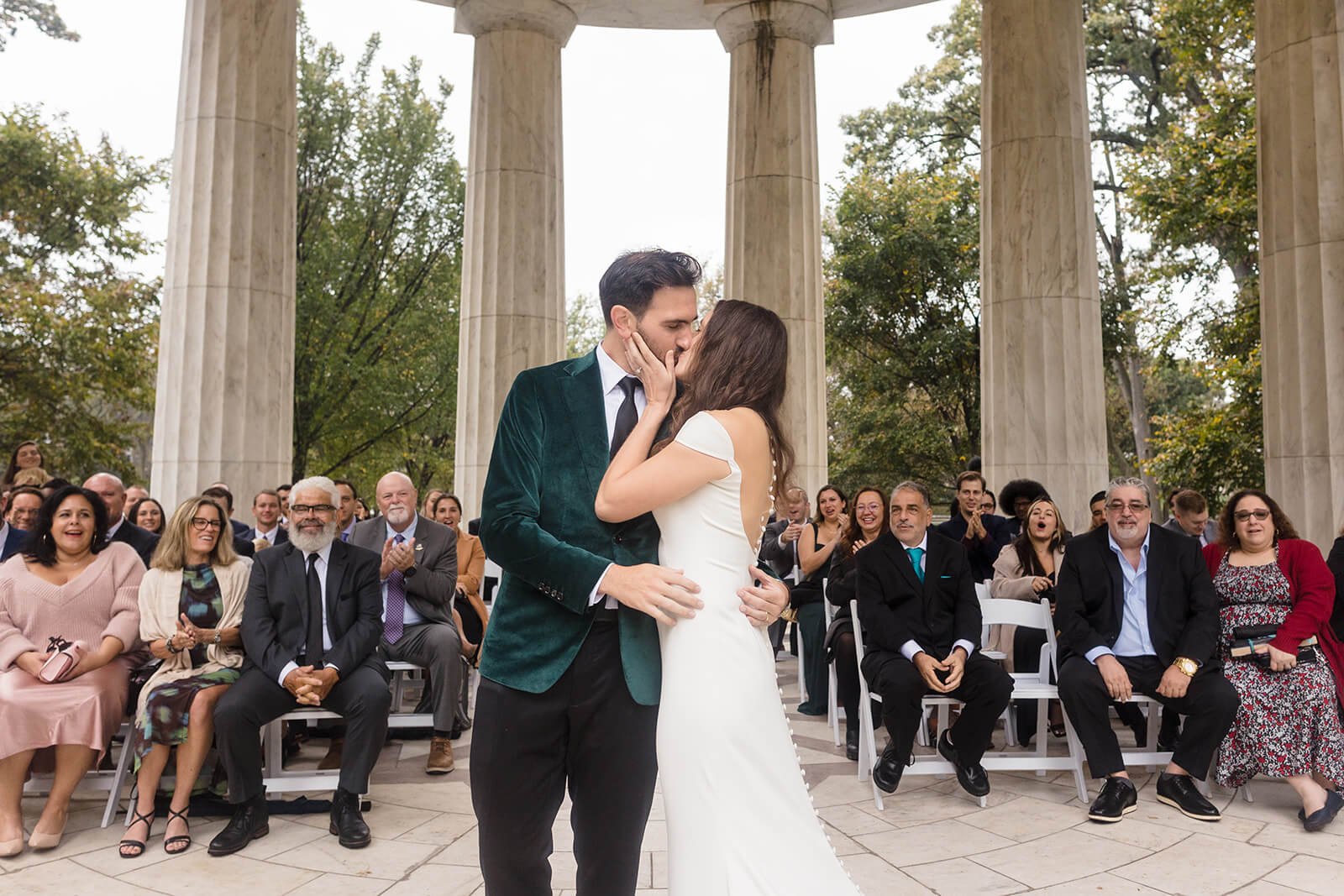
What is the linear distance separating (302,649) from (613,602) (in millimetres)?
4745

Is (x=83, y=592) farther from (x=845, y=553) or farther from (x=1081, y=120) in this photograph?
(x=1081, y=120)

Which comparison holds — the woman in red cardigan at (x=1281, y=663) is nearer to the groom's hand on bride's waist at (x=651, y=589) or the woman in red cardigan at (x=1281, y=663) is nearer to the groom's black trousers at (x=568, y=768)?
the groom's black trousers at (x=568, y=768)

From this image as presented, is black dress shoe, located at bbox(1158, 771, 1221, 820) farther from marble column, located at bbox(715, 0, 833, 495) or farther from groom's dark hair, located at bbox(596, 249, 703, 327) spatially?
marble column, located at bbox(715, 0, 833, 495)

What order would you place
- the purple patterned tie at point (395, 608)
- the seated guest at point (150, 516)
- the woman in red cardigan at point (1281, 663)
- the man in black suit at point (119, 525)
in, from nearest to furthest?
the woman in red cardigan at point (1281, 663), the purple patterned tie at point (395, 608), the man in black suit at point (119, 525), the seated guest at point (150, 516)

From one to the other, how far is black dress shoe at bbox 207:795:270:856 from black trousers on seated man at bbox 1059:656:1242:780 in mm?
5500

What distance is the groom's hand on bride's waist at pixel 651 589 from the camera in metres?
2.86

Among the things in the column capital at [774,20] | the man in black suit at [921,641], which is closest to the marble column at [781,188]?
the column capital at [774,20]

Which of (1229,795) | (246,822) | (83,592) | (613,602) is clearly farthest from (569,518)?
(1229,795)

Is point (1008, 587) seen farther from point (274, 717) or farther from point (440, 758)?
point (274, 717)

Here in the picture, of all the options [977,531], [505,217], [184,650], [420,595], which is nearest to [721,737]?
[184,650]

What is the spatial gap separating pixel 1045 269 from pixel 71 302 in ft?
82.3

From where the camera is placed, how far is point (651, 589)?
2.87 m

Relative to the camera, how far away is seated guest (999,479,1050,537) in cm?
1102

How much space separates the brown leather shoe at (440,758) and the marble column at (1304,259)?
903 centimetres
